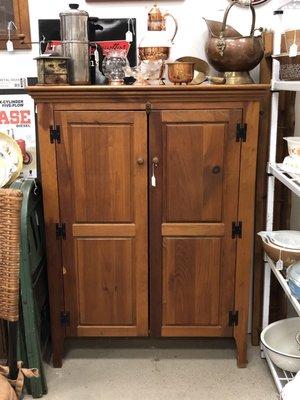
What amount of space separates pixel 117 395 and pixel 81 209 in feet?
2.71

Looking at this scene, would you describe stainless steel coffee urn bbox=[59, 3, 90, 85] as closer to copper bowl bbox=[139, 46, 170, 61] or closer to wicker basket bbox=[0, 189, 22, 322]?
copper bowl bbox=[139, 46, 170, 61]

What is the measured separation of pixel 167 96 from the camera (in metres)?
1.84

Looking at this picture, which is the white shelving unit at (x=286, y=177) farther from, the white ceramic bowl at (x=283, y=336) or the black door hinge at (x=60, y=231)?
the black door hinge at (x=60, y=231)

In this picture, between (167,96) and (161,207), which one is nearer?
(167,96)

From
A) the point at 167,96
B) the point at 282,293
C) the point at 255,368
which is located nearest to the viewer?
the point at 167,96

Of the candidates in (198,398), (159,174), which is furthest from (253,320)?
(159,174)

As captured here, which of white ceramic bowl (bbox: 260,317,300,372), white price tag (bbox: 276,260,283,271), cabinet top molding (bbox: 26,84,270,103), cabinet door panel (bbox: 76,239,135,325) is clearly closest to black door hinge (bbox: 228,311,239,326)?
white ceramic bowl (bbox: 260,317,300,372)

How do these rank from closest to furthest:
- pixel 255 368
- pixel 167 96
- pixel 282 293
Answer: pixel 167 96
pixel 255 368
pixel 282 293

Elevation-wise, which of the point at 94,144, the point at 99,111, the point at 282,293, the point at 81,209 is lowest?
the point at 282,293

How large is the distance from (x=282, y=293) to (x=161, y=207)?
87cm

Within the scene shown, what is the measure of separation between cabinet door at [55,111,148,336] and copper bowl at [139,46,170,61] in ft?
0.92

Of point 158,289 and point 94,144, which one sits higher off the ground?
point 94,144

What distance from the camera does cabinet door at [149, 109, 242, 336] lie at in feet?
6.18

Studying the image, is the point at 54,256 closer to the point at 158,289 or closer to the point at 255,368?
the point at 158,289
